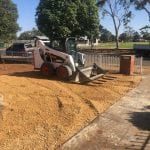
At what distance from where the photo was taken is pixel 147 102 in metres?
13.1

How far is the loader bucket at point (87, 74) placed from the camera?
1688 cm

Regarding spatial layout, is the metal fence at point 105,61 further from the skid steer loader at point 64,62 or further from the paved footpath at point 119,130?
the paved footpath at point 119,130

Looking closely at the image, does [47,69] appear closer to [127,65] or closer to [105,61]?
[127,65]

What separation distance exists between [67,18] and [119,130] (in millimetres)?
26025

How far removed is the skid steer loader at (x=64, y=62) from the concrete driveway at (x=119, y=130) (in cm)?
445

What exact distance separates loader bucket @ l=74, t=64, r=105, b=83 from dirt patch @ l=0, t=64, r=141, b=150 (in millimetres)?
434

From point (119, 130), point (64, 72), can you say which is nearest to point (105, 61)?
point (64, 72)

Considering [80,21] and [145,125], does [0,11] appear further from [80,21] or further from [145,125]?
[145,125]

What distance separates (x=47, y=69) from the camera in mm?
18125

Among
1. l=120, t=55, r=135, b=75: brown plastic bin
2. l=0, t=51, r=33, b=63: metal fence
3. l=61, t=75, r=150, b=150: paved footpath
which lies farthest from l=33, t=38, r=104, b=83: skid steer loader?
l=0, t=51, r=33, b=63: metal fence

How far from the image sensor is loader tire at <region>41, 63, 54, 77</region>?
18.0m

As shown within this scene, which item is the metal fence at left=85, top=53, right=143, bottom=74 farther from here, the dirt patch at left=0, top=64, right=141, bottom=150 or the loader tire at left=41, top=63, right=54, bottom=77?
the dirt patch at left=0, top=64, right=141, bottom=150

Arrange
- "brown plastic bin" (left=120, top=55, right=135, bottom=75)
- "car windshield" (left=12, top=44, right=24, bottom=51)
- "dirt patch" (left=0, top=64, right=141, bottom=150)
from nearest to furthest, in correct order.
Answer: "dirt patch" (left=0, top=64, right=141, bottom=150)
"brown plastic bin" (left=120, top=55, right=135, bottom=75)
"car windshield" (left=12, top=44, right=24, bottom=51)

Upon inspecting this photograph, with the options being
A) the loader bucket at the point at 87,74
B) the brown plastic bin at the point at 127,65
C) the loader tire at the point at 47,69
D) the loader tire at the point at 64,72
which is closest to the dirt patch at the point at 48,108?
the loader bucket at the point at 87,74
